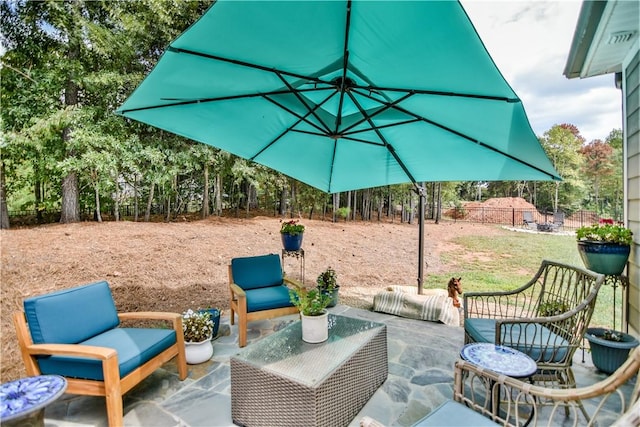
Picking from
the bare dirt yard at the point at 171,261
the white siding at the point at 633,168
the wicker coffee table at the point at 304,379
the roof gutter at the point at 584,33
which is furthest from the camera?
the bare dirt yard at the point at 171,261

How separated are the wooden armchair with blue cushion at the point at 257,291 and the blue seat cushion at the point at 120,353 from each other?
0.76 meters

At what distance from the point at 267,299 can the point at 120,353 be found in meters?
1.44

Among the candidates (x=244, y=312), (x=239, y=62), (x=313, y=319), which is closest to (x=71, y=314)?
(x=244, y=312)

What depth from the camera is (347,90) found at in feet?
7.36

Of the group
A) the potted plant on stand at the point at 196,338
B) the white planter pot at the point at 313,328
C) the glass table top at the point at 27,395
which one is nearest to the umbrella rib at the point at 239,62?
the white planter pot at the point at 313,328

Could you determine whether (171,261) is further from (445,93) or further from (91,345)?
(445,93)

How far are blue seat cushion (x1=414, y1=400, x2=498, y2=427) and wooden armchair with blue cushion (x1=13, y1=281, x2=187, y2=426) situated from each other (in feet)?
6.06

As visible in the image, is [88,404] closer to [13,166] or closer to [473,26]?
[473,26]

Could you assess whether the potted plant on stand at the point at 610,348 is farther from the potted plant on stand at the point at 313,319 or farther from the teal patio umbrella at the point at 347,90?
the potted plant on stand at the point at 313,319

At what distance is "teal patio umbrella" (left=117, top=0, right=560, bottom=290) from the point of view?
1611 mm

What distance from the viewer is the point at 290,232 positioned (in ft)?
14.3

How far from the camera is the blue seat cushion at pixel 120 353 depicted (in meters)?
2.02

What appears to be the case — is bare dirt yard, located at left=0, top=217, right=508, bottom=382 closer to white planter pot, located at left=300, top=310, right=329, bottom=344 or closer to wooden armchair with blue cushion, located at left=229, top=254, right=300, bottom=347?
wooden armchair with blue cushion, located at left=229, top=254, right=300, bottom=347

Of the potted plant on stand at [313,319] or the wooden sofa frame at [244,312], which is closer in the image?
the potted plant on stand at [313,319]
